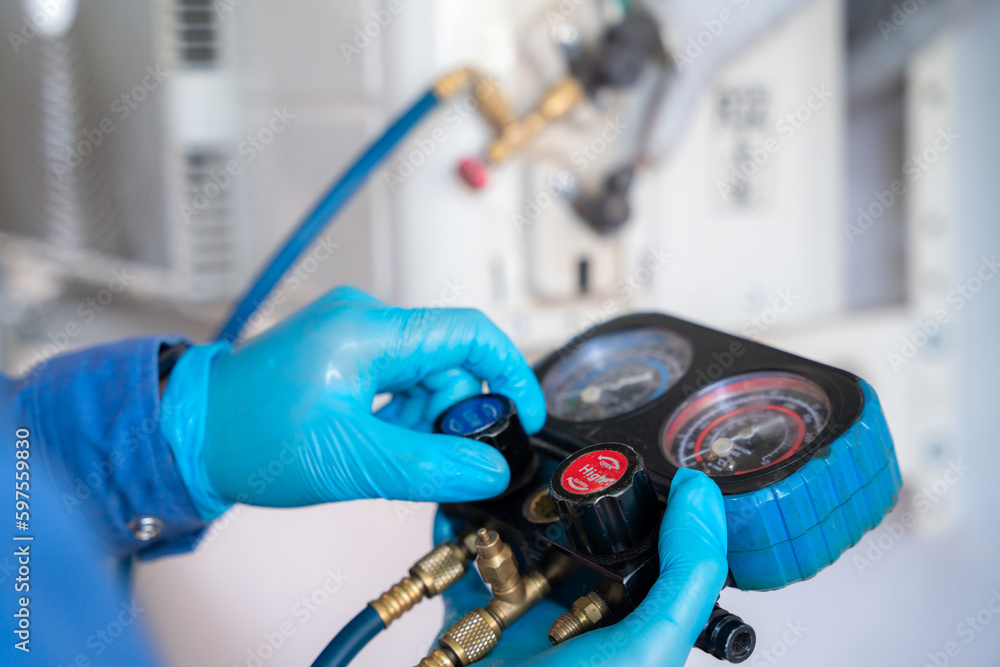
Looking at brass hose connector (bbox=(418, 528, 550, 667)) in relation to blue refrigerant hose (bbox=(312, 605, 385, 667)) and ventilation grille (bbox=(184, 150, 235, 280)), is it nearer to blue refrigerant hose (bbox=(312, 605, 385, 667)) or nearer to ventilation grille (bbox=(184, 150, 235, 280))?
blue refrigerant hose (bbox=(312, 605, 385, 667))

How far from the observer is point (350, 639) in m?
0.51

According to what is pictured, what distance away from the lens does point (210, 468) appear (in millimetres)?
635

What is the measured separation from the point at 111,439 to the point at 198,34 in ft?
2.22

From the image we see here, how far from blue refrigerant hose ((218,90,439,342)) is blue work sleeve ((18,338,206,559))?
165 mm

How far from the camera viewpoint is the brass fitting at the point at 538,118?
93 centimetres

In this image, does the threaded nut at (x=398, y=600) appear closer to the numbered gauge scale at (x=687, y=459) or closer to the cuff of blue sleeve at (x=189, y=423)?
the numbered gauge scale at (x=687, y=459)

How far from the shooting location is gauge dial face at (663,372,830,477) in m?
0.54

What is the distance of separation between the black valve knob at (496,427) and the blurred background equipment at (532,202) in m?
0.34

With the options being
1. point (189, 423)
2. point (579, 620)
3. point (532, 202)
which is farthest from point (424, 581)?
point (532, 202)

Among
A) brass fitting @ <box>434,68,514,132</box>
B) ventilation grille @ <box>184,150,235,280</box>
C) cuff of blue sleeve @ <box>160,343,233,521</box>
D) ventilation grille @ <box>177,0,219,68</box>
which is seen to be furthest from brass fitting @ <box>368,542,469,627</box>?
ventilation grille @ <box>177,0,219,68</box>

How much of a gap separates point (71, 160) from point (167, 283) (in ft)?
0.93

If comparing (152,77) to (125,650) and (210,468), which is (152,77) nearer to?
(210,468)

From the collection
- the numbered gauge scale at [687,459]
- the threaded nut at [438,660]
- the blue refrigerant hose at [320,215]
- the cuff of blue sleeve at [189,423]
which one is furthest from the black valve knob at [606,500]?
the blue refrigerant hose at [320,215]

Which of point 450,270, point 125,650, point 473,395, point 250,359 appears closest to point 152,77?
point 450,270
